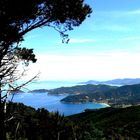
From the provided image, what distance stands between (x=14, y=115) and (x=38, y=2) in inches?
296

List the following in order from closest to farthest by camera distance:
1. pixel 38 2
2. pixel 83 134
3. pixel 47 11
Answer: pixel 38 2 < pixel 47 11 < pixel 83 134

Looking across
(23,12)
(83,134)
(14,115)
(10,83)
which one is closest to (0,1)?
(23,12)

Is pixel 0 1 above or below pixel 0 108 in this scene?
above

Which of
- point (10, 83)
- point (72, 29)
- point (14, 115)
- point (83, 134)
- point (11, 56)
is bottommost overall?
point (83, 134)

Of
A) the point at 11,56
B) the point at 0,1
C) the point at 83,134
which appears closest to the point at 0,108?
the point at 11,56

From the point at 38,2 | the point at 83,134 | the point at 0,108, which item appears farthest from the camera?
the point at 83,134

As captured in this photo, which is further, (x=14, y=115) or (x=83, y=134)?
(x=83, y=134)

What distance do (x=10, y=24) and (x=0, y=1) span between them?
203cm

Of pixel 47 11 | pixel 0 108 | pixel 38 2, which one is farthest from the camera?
pixel 47 11

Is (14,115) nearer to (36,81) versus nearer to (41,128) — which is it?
(36,81)

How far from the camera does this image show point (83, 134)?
77.9 m

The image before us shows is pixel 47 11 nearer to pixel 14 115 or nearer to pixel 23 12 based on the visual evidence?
pixel 23 12

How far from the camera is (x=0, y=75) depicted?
830 inches

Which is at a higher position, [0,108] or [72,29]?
[72,29]
